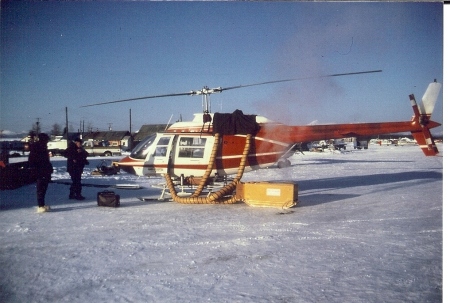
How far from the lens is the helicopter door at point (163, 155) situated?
1056 centimetres

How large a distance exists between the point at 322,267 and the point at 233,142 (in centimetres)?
609

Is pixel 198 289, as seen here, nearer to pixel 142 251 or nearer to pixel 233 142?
pixel 142 251

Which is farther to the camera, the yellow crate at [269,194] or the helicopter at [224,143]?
the helicopter at [224,143]

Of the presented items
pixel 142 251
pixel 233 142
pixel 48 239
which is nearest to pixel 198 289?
pixel 142 251

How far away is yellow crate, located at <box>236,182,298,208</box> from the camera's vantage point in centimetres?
880

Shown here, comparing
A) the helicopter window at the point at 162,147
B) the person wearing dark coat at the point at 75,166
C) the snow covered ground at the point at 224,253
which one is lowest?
the snow covered ground at the point at 224,253

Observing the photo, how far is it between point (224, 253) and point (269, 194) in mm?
3793

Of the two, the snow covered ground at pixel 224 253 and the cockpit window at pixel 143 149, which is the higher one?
the cockpit window at pixel 143 149

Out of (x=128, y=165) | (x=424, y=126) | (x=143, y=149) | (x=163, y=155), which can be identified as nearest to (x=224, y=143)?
(x=163, y=155)

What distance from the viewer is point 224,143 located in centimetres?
1041

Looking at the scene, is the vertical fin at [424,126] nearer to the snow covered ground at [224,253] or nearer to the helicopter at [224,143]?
the helicopter at [224,143]

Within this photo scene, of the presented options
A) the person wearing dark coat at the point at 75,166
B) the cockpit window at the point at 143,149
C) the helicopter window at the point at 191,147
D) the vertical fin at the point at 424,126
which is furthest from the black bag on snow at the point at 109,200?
the vertical fin at the point at 424,126

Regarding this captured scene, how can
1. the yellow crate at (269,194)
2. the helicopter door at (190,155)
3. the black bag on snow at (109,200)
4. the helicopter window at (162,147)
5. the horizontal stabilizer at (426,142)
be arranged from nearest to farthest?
1. the yellow crate at (269,194)
2. the black bag on snow at (109,200)
3. the helicopter door at (190,155)
4. the helicopter window at (162,147)
5. the horizontal stabilizer at (426,142)

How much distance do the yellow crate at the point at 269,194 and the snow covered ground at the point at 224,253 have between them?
0.88ft
